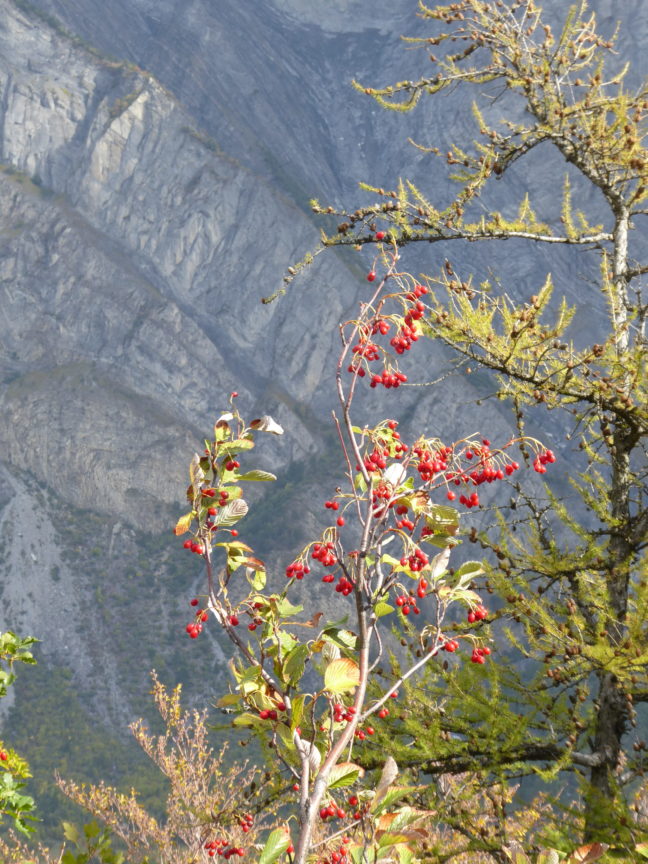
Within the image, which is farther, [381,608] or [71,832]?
[71,832]

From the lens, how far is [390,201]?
239 inches

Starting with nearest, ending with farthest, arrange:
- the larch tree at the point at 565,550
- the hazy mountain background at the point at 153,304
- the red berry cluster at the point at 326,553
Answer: the red berry cluster at the point at 326,553 < the larch tree at the point at 565,550 < the hazy mountain background at the point at 153,304

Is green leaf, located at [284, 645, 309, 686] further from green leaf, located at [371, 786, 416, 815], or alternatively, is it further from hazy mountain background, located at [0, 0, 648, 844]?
hazy mountain background, located at [0, 0, 648, 844]

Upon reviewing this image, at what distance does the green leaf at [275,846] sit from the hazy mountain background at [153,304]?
63423 millimetres

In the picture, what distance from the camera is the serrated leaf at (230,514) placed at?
105 inches

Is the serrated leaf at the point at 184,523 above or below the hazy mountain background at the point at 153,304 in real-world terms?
below

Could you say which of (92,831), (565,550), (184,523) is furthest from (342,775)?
(565,550)

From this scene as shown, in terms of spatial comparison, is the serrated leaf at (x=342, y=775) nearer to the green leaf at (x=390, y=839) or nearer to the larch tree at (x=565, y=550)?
the green leaf at (x=390, y=839)

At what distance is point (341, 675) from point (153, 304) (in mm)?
84283

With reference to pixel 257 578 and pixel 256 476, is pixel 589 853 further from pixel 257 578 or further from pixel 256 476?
pixel 256 476

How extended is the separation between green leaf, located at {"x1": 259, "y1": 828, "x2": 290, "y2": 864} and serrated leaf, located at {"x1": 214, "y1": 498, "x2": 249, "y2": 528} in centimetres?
85

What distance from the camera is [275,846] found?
233 centimetres

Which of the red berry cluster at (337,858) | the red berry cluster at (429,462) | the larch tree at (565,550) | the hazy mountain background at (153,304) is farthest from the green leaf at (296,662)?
the hazy mountain background at (153,304)

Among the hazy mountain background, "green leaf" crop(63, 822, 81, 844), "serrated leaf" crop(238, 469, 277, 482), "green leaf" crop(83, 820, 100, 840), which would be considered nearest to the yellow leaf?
"serrated leaf" crop(238, 469, 277, 482)
